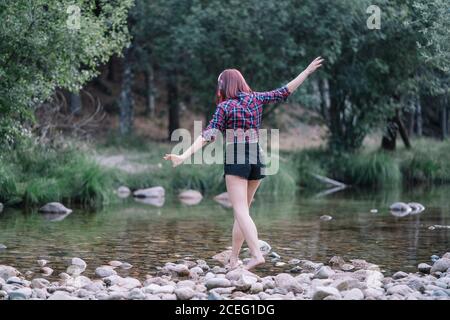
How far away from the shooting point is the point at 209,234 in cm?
1392

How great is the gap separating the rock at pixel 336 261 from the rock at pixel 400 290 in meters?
2.31

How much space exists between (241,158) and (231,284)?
1347 millimetres

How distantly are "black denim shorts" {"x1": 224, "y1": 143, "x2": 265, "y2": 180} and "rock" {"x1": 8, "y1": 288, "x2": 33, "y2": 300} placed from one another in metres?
2.43

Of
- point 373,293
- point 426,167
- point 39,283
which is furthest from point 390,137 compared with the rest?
point 39,283

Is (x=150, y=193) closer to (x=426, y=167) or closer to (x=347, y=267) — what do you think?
(x=426, y=167)

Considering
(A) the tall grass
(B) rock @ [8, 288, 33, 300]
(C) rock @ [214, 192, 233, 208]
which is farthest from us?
(C) rock @ [214, 192, 233, 208]

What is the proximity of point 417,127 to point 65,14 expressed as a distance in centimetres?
2478

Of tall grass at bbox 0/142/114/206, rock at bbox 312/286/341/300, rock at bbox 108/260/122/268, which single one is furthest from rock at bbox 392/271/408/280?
tall grass at bbox 0/142/114/206

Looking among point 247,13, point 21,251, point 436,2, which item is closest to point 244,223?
point 21,251

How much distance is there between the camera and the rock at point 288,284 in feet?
27.3

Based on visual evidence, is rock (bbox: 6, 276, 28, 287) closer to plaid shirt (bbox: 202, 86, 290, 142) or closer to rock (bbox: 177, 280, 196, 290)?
rock (bbox: 177, 280, 196, 290)

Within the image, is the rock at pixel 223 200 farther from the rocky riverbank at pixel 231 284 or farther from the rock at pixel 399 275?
the rock at pixel 399 275

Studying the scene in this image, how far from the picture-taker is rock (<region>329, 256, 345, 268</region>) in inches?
412

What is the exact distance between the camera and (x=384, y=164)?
2559cm
